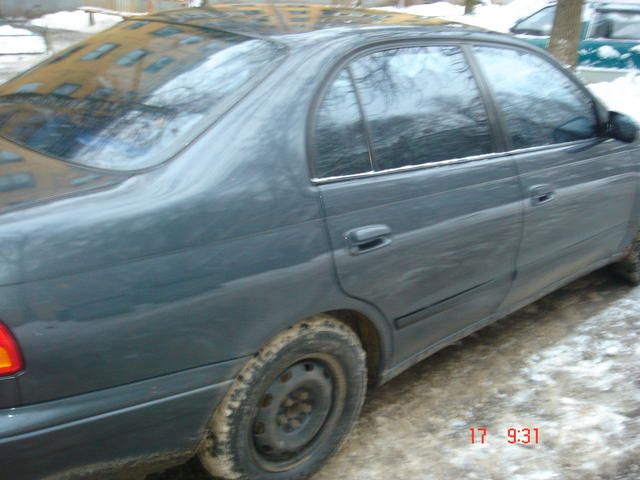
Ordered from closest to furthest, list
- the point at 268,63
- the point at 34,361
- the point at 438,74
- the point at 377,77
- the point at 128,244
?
the point at 34,361 < the point at 128,244 < the point at 268,63 < the point at 377,77 < the point at 438,74

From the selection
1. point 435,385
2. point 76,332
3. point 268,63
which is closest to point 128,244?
point 76,332

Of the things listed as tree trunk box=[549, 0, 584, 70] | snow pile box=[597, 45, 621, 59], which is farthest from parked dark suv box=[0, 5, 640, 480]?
snow pile box=[597, 45, 621, 59]

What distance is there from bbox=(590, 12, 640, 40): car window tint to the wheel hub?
8693 mm

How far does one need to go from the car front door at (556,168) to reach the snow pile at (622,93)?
17.2ft

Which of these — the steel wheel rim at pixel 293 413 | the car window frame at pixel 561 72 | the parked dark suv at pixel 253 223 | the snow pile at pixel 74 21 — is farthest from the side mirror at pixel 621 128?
the snow pile at pixel 74 21

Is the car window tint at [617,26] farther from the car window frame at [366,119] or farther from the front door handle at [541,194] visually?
the car window frame at [366,119]

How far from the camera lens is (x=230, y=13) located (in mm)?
3297

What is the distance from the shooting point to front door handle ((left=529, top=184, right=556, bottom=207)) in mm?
3459

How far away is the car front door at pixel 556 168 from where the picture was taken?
11.4 feet

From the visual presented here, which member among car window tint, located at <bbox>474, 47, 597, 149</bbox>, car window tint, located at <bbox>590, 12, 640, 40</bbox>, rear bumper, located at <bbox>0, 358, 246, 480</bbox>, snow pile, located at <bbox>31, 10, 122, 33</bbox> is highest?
car window tint, located at <bbox>474, 47, 597, 149</bbox>

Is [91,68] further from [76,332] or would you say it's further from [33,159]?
[76,332]

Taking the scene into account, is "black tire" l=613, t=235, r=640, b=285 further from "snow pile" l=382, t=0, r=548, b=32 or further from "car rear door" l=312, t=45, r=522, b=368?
"snow pile" l=382, t=0, r=548, b=32

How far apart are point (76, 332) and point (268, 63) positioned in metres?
1.22
